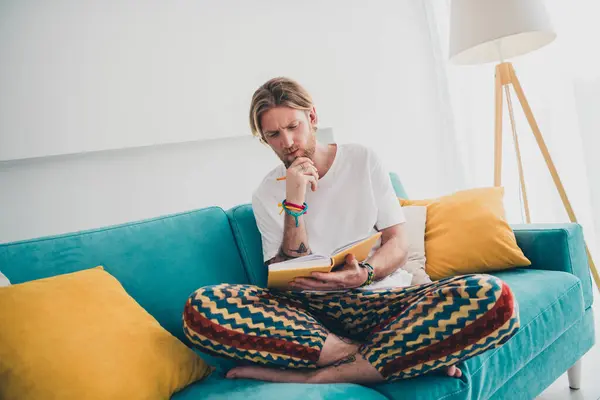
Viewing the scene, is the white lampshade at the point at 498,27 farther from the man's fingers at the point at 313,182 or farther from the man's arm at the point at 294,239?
the man's arm at the point at 294,239

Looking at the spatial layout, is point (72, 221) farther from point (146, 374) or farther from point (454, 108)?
point (454, 108)

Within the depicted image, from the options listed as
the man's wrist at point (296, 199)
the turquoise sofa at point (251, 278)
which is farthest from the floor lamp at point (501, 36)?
the man's wrist at point (296, 199)

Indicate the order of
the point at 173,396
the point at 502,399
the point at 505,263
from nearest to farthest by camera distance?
the point at 173,396, the point at 502,399, the point at 505,263

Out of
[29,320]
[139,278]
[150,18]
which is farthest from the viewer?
[150,18]

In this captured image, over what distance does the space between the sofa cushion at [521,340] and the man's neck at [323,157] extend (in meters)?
0.68

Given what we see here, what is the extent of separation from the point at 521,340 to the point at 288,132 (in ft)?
2.91

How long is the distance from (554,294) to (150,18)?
1949mm

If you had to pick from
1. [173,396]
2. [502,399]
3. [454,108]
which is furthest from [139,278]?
A: [454,108]

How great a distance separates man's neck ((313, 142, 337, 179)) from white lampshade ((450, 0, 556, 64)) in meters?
1.08

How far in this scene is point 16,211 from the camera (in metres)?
2.13

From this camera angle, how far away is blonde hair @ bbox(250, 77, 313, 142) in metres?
1.67

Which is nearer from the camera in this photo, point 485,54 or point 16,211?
point 16,211

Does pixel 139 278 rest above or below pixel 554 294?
above

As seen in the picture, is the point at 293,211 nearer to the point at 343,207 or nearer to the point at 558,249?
the point at 343,207
